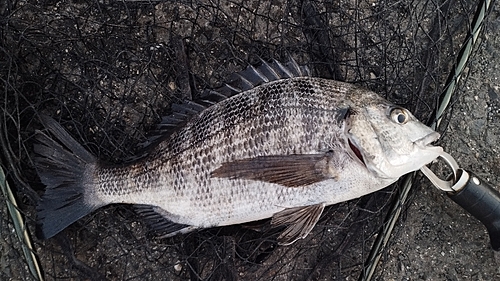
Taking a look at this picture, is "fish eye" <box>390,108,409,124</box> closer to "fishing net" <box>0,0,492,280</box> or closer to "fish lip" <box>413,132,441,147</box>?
"fish lip" <box>413,132,441,147</box>

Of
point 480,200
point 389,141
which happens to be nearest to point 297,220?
point 389,141

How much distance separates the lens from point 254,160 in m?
2.17

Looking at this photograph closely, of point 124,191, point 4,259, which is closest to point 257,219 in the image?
point 124,191

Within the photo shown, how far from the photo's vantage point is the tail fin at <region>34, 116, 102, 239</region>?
2367 mm

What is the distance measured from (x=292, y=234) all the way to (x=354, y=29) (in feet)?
3.82

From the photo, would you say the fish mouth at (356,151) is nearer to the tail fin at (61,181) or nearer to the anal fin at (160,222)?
the anal fin at (160,222)

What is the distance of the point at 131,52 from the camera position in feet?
8.69

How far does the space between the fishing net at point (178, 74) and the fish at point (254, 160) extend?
0.69ft

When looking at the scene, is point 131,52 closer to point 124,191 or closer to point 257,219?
point 124,191

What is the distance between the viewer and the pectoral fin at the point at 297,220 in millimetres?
2219

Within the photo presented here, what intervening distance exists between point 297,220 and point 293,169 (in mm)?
257

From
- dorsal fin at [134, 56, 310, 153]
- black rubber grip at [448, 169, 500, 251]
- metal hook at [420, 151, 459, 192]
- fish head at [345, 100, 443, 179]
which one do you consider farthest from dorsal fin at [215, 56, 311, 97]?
black rubber grip at [448, 169, 500, 251]

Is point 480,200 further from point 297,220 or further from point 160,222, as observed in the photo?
point 160,222

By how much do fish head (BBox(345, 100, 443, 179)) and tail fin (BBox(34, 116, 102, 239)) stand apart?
1.22 meters
